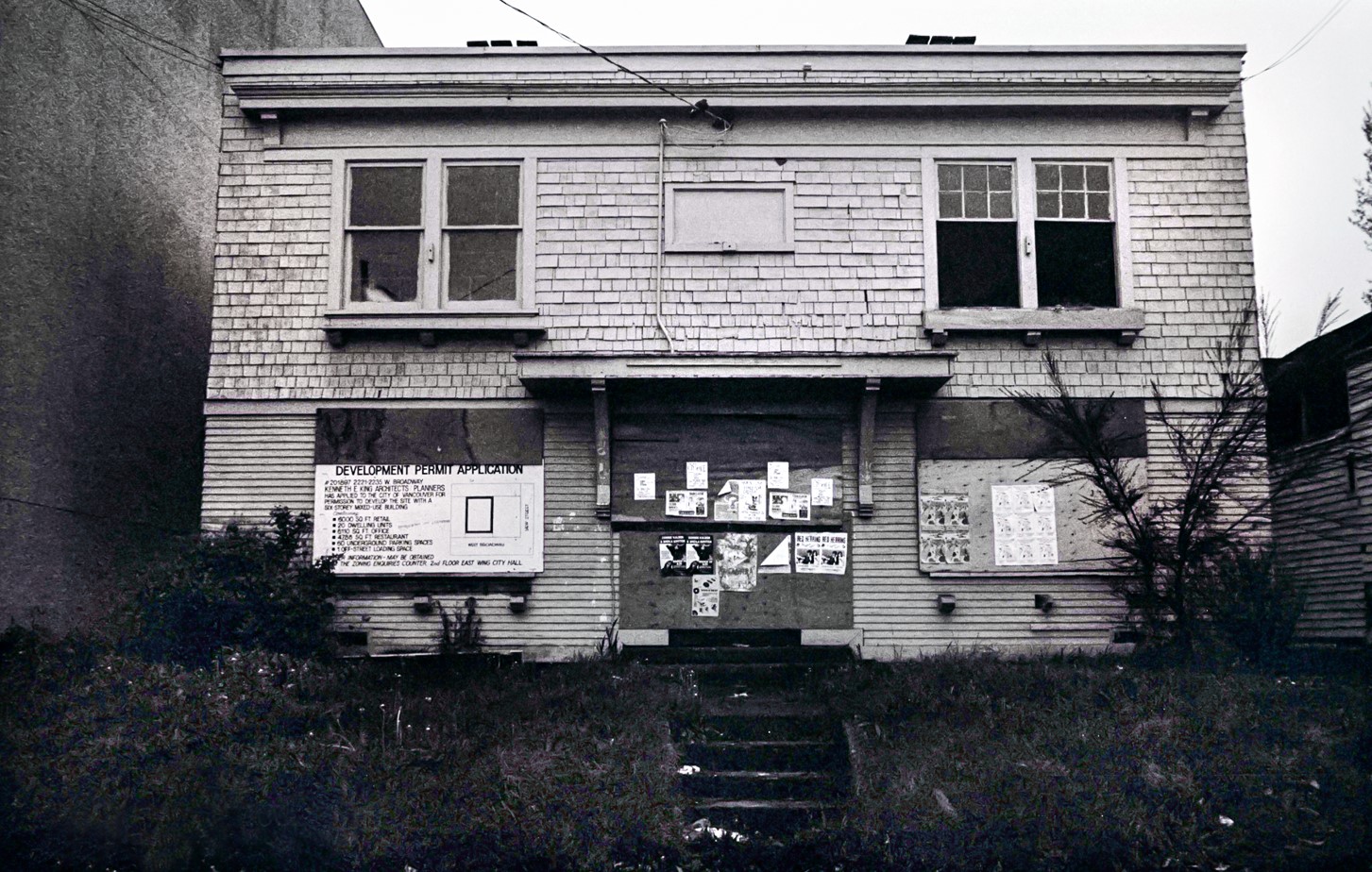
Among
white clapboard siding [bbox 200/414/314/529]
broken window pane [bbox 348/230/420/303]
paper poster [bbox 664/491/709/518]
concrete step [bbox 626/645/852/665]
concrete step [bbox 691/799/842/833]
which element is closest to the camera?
concrete step [bbox 691/799/842/833]

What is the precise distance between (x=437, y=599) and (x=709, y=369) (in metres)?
3.59

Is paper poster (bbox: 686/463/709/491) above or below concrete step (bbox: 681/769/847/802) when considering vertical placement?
above

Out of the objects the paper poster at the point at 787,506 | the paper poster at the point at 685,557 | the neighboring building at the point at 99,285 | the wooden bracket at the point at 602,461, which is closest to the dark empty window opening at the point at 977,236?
the paper poster at the point at 787,506

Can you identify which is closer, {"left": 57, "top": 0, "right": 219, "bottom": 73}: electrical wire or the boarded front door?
the boarded front door

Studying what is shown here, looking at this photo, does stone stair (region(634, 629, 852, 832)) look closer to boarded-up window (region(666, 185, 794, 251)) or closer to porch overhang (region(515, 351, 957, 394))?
porch overhang (region(515, 351, 957, 394))

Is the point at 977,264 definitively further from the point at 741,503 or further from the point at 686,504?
the point at 686,504

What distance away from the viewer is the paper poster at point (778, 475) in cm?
1126

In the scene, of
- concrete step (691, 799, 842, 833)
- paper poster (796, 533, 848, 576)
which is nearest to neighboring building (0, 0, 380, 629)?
paper poster (796, 533, 848, 576)

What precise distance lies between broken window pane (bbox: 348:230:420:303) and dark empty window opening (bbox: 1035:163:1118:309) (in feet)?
21.4

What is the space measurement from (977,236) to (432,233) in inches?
223

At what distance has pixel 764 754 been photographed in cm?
852

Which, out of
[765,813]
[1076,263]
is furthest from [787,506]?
[765,813]

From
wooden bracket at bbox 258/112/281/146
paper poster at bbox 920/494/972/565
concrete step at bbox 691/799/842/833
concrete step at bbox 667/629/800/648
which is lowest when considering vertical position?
concrete step at bbox 691/799/842/833

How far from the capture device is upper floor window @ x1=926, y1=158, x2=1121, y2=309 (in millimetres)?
11531
